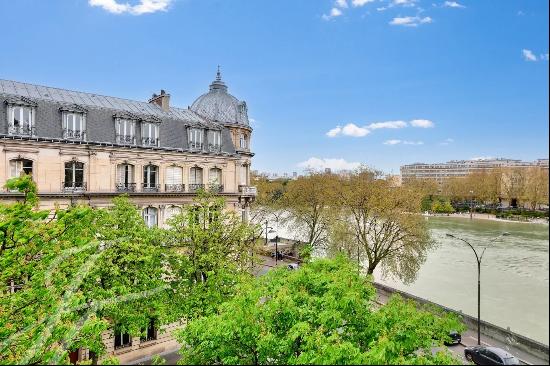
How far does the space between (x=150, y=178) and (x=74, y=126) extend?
19.4 ft

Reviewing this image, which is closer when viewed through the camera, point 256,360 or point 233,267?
point 256,360

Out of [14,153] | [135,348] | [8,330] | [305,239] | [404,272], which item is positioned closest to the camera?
[8,330]

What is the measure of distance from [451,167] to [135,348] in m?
108

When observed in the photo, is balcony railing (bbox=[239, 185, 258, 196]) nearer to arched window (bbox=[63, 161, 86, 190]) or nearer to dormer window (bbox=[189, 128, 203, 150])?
dormer window (bbox=[189, 128, 203, 150])

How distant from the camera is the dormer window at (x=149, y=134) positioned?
27.5 meters

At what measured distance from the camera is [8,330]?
9.78 meters

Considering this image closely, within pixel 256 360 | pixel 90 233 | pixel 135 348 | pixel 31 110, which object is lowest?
pixel 135 348

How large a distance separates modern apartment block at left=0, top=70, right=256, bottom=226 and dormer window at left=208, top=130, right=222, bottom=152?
8cm

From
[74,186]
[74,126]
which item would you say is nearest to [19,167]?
[74,186]

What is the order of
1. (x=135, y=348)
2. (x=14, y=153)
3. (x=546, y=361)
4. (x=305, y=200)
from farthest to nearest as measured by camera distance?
1. (x=305, y=200)
2. (x=14, y=153)
3. (x=135, y=348)
4. (x=546, y=361)

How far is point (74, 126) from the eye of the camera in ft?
80.8

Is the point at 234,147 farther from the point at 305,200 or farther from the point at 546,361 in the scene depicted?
the point at 546,361

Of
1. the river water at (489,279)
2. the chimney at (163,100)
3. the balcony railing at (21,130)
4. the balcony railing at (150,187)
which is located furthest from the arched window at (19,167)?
the river water at (489,279)

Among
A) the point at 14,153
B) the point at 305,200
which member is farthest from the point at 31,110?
the point at 305,200
